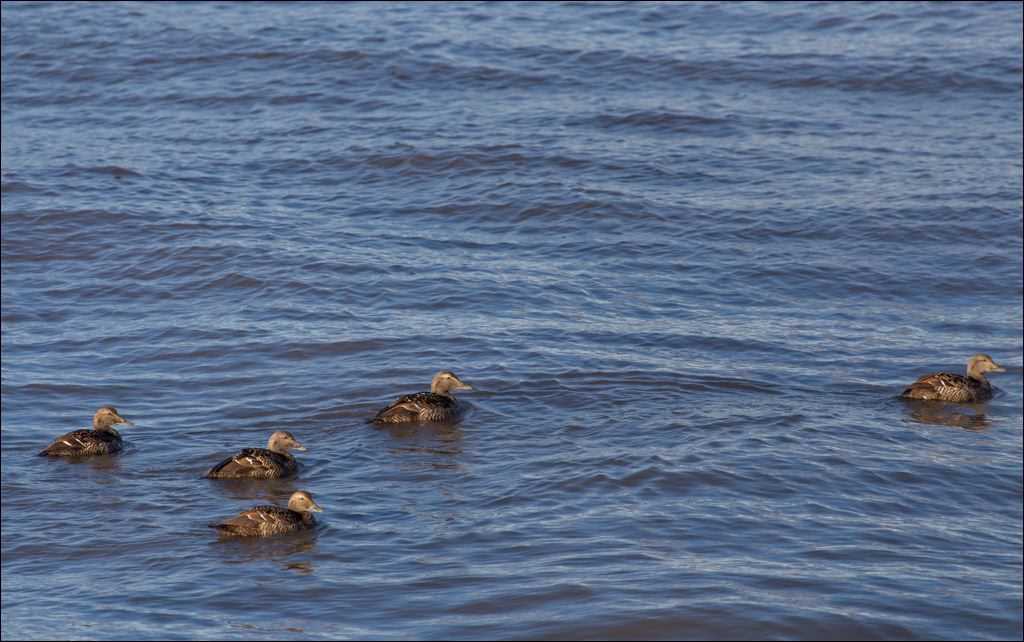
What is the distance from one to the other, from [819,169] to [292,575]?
46.5ft

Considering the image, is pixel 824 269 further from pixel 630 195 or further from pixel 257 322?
pixel 257 322

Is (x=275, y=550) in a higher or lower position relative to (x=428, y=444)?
lower

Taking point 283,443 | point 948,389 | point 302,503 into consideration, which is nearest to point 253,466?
point 283,443

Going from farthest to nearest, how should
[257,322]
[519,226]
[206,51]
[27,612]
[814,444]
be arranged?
1. [206,51]
2. [519,226]
3. [257,322]
4. [814,444]
5. [27,612]

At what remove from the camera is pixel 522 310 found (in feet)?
63.3

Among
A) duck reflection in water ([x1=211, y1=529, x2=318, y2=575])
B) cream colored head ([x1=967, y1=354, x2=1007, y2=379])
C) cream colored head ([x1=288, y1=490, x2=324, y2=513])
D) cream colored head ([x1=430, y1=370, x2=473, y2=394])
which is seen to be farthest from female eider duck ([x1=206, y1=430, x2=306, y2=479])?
cream colored head ([x1=967, y1=354, x2=1007, y2=379])

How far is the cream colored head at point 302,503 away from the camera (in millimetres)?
13328

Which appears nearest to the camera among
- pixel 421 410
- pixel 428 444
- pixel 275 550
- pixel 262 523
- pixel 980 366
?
pixel 275 550

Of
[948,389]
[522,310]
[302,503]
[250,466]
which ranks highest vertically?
[522,310]

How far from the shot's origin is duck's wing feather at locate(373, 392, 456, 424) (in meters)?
15.9

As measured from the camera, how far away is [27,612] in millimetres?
11695

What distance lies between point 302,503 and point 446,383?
339cm

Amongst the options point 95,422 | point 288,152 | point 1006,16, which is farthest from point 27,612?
point 1006,16

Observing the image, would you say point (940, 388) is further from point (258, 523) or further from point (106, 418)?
point (106, 418)
